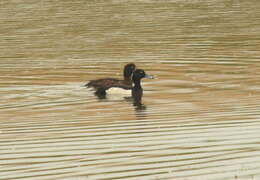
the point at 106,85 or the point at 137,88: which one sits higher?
the point at 106,85

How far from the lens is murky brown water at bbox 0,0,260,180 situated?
15.1 m

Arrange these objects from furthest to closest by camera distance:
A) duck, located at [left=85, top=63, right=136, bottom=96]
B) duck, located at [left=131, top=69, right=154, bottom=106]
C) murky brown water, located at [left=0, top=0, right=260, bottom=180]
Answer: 1. duck, located at [left=85, top=63, right=136, bottom=96]
2. duck, located at [left=131, top=69, right=154, bottom=106]
3. murky brown water, located at [left=0, top=0, right=260, bottom=180]

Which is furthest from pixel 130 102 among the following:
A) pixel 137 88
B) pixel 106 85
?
pixel 137 88

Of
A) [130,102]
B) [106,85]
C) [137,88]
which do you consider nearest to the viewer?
[130,102]

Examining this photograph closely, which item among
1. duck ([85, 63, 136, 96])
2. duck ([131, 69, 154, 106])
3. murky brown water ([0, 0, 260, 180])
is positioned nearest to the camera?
murky brown water ([0, 0, 260, 180])

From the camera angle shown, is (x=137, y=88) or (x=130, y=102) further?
(x=137, y=88)

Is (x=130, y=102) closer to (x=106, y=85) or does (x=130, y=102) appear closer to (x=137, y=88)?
(x=106, y=85)

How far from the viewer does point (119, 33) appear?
4047 centimetres

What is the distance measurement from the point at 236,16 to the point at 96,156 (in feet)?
99.8

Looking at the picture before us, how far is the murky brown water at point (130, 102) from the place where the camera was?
15141 millimetres

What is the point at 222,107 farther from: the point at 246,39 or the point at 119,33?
the point at 119,33

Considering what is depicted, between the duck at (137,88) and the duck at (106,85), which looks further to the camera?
the duck at (106,85)

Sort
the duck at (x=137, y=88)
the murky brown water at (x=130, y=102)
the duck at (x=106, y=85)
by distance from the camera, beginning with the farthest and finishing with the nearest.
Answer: the duck at (x=106, y=85) < the duck at (x=137, y=88) < the murky brown water at (x=130, y=102)

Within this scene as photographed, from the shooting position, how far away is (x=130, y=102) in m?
23.9
